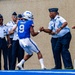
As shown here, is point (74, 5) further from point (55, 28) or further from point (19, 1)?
point (55, 28)

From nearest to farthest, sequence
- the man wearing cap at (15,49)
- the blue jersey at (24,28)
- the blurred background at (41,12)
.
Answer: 1. the blue jersey at (24,28)
2. the man wearing cap at (15,49)
3. the blurred background at (41,12)

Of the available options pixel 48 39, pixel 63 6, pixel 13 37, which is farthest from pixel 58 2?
pixel 13 37

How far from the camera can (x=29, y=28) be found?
982 cm

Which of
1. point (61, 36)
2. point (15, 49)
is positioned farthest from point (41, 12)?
point (61, 36)

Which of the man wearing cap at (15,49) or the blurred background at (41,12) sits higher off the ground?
the blurred background at (41,12)

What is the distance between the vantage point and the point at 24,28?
986cm

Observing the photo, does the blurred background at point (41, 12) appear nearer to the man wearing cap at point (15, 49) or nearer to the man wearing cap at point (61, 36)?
the man wearing cap at point (15, 49)

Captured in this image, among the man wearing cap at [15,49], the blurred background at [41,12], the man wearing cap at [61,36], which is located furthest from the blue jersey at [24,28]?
the blurred background at [41,12]

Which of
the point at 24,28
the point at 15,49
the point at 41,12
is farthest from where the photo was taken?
the point at 41,12

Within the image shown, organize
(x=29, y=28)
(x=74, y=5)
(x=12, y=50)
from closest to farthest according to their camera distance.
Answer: (x=29, y=28) → (x=12, y=50) → (x=74, y=5)

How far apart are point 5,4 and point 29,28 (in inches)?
163

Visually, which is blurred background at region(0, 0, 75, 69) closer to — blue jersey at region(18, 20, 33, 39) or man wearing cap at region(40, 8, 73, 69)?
man wearing cap at region(40, 8, 73, 69)

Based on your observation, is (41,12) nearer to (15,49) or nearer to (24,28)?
(15,49)

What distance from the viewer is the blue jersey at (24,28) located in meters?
9.79
